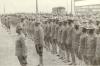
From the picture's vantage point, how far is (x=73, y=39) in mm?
6824

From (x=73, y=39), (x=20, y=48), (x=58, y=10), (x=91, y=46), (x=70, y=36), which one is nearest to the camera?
(x=91, y=46)

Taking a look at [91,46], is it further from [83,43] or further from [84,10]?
[84,10]

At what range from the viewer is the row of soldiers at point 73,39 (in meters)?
5.60

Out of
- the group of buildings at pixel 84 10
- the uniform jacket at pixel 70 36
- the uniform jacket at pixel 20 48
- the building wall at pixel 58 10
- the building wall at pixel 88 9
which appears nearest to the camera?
the uniform jacket at pixel 20 48

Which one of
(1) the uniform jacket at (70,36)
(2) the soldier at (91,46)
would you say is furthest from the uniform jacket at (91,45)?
(1) the uniform jacket at (70,36)

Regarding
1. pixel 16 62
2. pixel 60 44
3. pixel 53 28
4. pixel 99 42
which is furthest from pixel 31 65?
pixel 99 42

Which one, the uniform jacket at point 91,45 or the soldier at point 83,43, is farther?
the soldier at point 83,43

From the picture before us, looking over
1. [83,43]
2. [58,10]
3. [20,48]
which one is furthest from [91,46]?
[58,10]

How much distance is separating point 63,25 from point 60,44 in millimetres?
555

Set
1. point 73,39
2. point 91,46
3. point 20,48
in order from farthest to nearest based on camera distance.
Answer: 1. point 73,39
2. point 20,48
3. point 91,46

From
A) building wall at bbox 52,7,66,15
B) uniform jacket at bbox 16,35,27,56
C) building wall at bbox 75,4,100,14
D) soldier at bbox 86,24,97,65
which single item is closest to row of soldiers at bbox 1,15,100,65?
soldier at bbox 86,24,97,65

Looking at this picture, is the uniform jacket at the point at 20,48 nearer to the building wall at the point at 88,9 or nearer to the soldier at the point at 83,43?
the soldier at the point at 83,43

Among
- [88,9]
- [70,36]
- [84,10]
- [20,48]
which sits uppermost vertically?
[88,9]

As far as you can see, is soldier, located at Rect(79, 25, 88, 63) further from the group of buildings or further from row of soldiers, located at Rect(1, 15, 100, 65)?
the group of buildings
